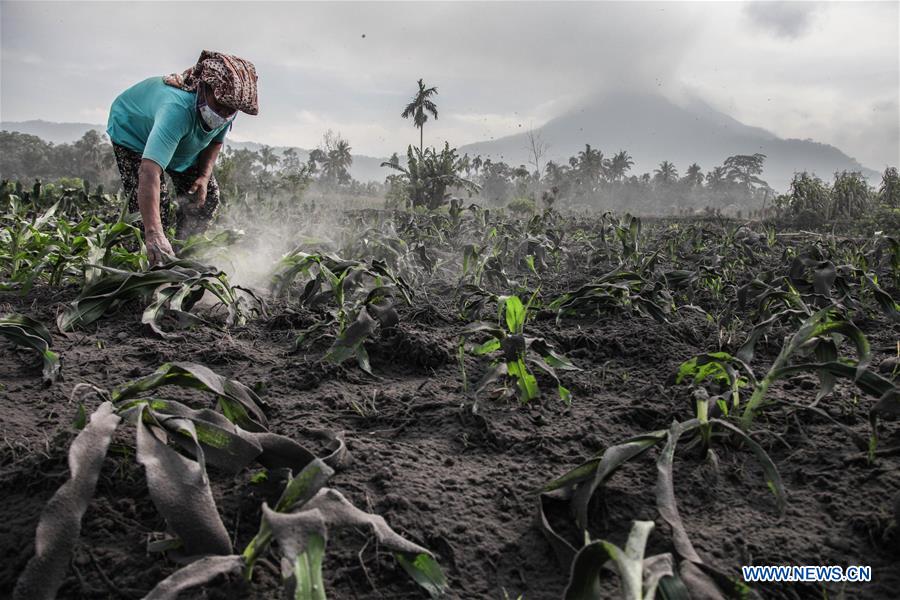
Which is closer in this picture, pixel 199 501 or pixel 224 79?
pixel 199 501

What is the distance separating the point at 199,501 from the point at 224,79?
8.55 ft

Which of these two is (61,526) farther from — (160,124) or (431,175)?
(431,175)

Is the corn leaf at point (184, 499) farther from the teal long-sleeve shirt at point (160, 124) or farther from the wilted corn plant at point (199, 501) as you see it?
the teal long-sleeve shirt at point (160, 124)

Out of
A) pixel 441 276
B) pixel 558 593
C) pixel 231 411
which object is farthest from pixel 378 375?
pixel 441 276

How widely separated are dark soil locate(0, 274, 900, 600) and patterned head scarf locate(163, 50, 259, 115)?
5.18 ft

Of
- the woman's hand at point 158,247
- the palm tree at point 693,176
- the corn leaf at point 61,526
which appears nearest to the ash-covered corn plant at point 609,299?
the corn leaf at point 61,526

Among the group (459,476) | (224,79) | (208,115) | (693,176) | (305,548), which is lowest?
(459,476)

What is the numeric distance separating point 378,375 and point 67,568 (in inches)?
43.4

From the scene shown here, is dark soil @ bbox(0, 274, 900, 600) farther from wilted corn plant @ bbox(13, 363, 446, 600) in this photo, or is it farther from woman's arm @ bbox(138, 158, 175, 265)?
woman's arm @ bbox(138, 158, 175, 265)

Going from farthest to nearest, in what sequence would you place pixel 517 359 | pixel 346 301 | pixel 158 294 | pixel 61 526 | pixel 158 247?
pixel 346 301
pixel 158 247
pixel 158 294
pixel 517 359
pixel 61 526

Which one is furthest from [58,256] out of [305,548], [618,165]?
[618,165]

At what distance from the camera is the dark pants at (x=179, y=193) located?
3.52 metres

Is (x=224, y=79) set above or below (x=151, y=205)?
above

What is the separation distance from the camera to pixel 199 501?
878 millimetres
